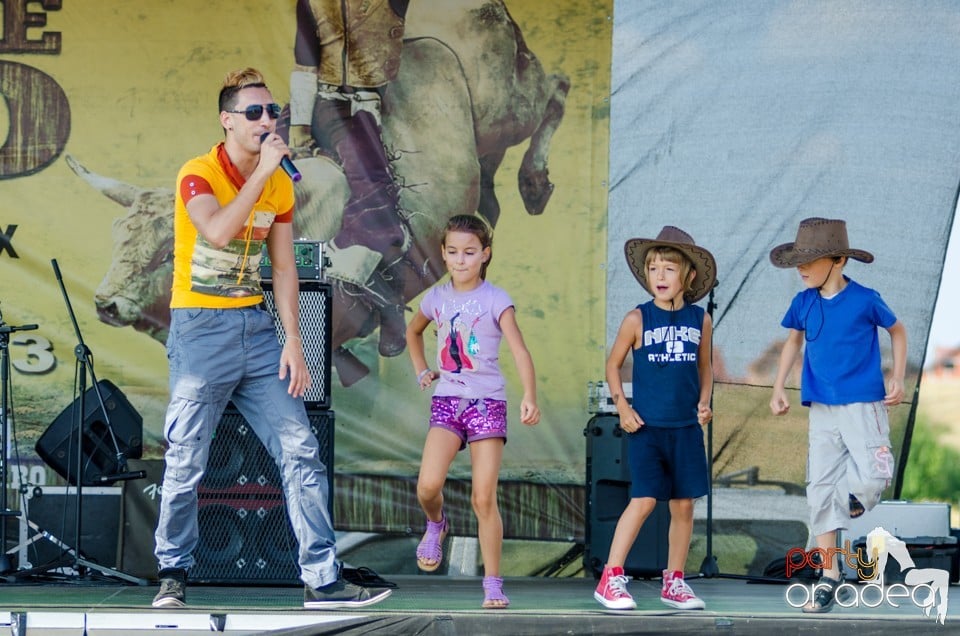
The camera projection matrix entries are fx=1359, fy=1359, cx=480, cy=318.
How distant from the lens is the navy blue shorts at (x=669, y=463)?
5336mm

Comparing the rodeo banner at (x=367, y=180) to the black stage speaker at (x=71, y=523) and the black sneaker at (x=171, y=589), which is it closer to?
the black stage speaker at (x=71, y=523)

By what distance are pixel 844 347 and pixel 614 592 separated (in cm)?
Answer: 137

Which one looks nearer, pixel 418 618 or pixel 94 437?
pixel 418 618

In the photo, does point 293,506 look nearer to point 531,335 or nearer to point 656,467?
point 656,467

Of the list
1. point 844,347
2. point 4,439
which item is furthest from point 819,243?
point 4,439

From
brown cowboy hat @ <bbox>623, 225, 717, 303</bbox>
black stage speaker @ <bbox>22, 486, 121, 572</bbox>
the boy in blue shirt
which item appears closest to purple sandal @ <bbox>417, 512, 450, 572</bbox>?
brown cowboy hat @ <bbox>623, 225, 717, 303</bbox>

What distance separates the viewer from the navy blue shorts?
210 inches

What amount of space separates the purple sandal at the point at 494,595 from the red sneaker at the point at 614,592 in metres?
0.37

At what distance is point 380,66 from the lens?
6883mm

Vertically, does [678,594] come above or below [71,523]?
below

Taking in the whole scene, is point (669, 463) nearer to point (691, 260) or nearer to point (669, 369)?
point (669, 369)

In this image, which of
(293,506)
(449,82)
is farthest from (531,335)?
Answer: (293,506)

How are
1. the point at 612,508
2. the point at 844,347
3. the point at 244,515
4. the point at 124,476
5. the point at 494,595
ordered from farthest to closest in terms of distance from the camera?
the point at 612,508
the point at 124,476
the point at 244,515
the point at 844,347
the point at 494,595

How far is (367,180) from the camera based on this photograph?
22.6 ft
